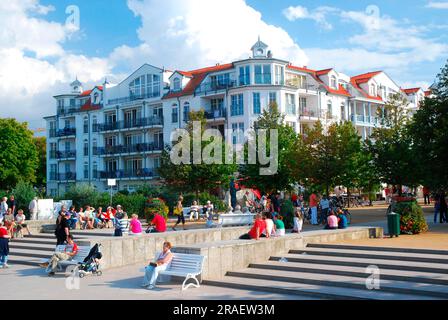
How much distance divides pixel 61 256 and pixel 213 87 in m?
38.8

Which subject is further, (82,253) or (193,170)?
(193,170)

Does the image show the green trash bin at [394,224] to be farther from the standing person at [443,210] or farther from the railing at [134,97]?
the railing at [134,97]

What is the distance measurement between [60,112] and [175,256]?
200 feet

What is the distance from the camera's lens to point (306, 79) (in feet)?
184

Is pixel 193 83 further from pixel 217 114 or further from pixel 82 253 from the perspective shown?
pixel 82 253

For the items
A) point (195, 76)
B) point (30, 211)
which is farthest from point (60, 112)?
point (30, 211)

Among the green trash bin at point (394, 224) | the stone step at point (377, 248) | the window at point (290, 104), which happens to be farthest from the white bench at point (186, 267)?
the window at point (290, 104)

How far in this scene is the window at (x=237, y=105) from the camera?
1996 inches

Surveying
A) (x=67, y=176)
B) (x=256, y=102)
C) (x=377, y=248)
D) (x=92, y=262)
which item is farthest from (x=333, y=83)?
(x=92, y=262)

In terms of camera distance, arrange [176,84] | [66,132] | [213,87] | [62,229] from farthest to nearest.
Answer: [66,132] < [176,84] < [213,87] < [62,229]

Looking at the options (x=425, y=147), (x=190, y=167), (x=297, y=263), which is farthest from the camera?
(x=190, y=167)

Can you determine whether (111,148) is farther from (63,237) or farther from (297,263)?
(297,263)

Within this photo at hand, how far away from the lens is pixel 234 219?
2364 cm

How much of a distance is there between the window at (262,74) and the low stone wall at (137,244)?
105 ft
